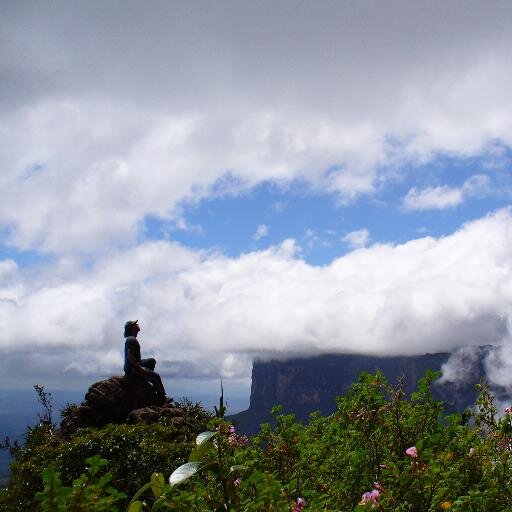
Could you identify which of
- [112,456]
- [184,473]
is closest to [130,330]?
[112,456]

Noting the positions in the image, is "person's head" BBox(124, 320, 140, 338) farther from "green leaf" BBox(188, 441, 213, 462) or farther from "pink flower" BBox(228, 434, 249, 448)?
"green leaf" BBox(188, 441, 213, 462)

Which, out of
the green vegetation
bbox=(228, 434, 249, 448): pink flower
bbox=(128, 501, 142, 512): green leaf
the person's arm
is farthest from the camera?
the person's arm

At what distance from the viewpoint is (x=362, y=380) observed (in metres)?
6.21

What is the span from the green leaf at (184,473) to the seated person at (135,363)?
17589 millimetres

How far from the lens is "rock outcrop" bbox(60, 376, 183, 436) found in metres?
17.1

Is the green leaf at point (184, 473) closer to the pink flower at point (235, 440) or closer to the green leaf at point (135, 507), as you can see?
the green leaf at point (135, 507)

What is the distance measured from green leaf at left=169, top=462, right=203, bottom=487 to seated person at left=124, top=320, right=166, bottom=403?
17.6m

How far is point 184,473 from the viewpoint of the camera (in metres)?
2.13

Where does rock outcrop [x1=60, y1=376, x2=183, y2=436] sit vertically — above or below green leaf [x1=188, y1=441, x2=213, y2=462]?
below

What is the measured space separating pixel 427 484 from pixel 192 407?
16.8 m

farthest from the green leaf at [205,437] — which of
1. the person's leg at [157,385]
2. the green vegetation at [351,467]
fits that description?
the person's leg at [157,385]

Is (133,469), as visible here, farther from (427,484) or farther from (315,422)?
(427,484)

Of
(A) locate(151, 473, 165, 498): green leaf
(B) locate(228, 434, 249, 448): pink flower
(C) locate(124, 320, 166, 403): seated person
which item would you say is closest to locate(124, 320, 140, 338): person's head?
(C) locate(124, 320, 166, 403): seated person

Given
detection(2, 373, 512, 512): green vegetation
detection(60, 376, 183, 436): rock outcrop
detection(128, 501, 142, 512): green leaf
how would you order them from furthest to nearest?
1. detection(60, 376, 183, 436): rock outcrop
2. detection(2, 373, 512, 512): green vegetation
3. detection(128, 501, 142, 512): green leaf
